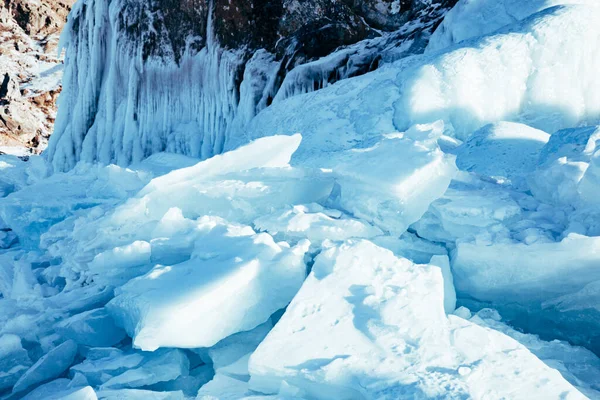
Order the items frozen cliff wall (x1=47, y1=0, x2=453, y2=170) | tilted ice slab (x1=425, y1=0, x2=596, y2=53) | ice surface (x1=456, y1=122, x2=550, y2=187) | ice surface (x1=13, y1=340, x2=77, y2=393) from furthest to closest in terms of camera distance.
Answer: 1. frozen cliff wall (x1=47, y1=0, x2=453, y2=170)
2. tilted ice slab (x1=425, y1=0, x2=596, y2=53)
3. ice surface (x1=456, y1=122, x2=550, y2=187)
4. ice surface (x1=13, y1=340, x2=77, y2=393)

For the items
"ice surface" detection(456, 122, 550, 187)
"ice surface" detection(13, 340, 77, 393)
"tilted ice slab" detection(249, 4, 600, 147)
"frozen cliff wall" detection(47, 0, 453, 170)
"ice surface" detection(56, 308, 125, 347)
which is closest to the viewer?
"ice surface" detection(13, 340, 77, 393)

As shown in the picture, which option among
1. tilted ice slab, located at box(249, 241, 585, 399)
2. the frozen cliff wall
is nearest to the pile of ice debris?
tilted ice slab, located at box(249, 241, 585, 399)

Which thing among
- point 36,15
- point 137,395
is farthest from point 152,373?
point 36,15

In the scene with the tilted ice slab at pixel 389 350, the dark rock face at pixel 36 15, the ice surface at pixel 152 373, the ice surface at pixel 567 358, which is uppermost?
the dark rock face at pixel 36 15

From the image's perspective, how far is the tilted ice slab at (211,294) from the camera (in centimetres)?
172

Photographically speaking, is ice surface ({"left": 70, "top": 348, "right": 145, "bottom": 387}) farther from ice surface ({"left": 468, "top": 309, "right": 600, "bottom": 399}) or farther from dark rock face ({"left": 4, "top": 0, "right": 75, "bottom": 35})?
dark rock face ({"left": 4, "top": 0, "right": 75, "bottom": 35})

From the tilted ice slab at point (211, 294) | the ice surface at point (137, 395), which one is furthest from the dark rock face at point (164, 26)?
the ice surface at point (137, 395)

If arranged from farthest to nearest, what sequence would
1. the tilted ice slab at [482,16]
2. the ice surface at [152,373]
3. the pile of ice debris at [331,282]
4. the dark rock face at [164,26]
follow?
the dark rock face at [164,26]
the tilted ice slab at [482,16]
the ice surface at [152,373]
the pile of ice debris at [331,282]

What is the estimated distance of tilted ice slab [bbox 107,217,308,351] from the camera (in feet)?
5.63

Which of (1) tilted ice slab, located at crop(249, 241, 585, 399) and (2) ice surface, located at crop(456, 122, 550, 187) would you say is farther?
(2) ice surface, located at crop(456, 122, 550, 187)

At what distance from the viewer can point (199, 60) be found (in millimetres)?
9016

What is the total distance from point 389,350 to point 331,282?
0.38 m

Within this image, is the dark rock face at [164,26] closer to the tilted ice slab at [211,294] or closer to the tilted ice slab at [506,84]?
the tilted ice slab at [506,84]

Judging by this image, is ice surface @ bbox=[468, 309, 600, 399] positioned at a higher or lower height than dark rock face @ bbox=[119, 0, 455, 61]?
lower
